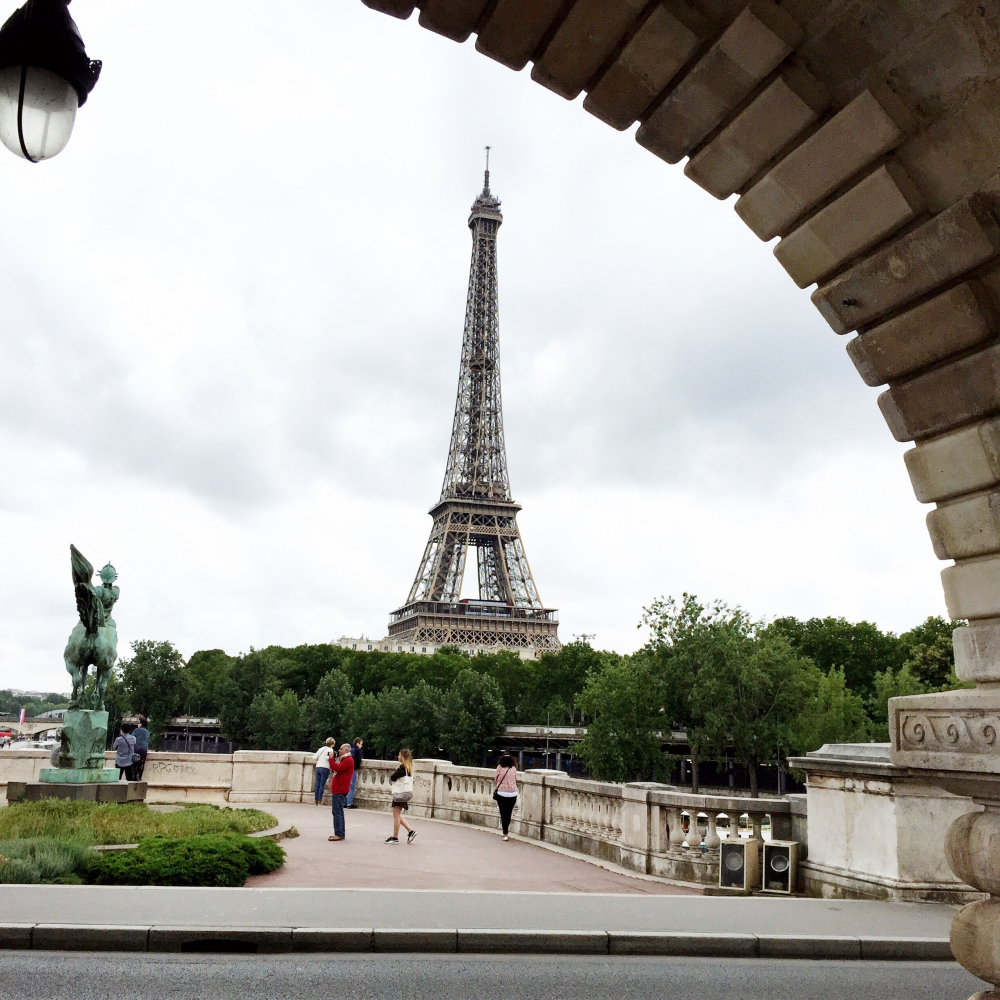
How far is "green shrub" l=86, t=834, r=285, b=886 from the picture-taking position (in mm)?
10742

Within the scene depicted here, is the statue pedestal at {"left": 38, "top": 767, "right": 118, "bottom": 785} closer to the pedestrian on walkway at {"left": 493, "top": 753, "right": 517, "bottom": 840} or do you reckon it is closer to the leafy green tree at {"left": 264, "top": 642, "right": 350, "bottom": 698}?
the pedestrian on walkway at {"left": 493, "top": 753, "right": 517, "bottom": 840}

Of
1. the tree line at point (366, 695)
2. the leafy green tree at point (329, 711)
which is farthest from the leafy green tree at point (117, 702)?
the leafy green tree at point (329, 711)

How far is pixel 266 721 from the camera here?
78.5 metres

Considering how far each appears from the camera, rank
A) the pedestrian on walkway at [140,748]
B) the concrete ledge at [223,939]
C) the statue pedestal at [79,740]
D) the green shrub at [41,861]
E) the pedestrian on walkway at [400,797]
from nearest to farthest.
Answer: the concrete ledge at [223,939]
the green shrub at [41,861]
the pedestrian on walkway at [400,797]
the statue pedestal at [79,740]
the pedestrian on walkway at [140,748]

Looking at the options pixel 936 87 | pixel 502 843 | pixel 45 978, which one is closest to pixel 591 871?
pixel 502 843

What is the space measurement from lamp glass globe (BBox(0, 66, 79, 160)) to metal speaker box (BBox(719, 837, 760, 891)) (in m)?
10.4

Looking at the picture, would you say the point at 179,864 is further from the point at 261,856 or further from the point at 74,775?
the point at 74,775

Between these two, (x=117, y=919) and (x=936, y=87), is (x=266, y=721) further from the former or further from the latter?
(x=936, y=87)

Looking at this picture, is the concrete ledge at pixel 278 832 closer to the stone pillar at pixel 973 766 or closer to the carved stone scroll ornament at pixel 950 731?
the carved stone scroll ornament at pixel 950 731

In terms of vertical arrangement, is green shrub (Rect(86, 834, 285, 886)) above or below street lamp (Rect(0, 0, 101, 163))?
below

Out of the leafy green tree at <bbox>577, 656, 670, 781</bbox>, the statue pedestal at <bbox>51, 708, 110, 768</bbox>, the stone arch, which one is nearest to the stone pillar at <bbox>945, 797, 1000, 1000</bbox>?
the stone arch

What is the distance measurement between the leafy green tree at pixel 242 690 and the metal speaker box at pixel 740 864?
75516mm

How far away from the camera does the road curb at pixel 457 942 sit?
770 cm

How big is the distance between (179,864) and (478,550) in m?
90.4
